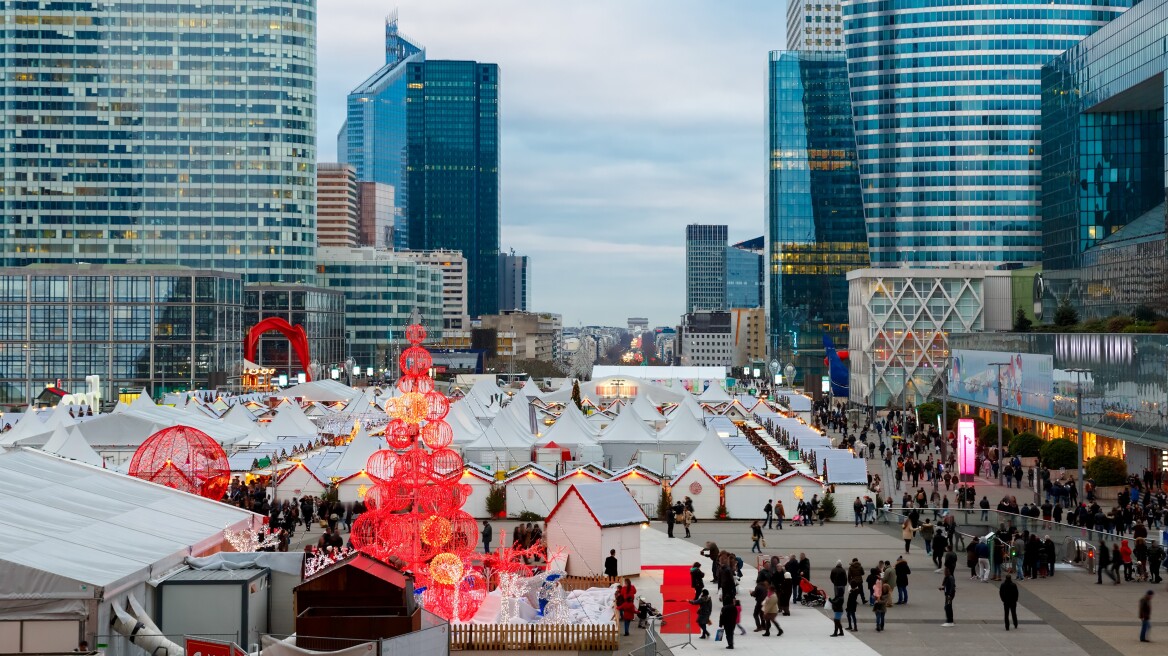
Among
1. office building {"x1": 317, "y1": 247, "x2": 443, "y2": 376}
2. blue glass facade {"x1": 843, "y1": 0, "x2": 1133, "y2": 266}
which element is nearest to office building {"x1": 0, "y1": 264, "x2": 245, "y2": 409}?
office building {"x1": 317, "y1": 247, "x2": 443, "y2": 376}

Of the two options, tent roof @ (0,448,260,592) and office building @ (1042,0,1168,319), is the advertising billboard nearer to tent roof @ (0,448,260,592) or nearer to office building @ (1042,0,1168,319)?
office building @ (1042,0,1168,319)

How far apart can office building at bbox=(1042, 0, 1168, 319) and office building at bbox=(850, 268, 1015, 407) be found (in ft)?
19.9

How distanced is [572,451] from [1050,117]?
84.8m

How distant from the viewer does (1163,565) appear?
31094 millimetres

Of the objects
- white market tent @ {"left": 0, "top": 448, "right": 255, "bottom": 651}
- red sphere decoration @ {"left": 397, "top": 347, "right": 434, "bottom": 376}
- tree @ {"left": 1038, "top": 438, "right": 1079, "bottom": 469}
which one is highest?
red sphere decoration @ {"left": 397, "top": 347, "right": 434, "bottom": 376}

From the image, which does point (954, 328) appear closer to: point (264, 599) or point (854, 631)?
point (854, 631)

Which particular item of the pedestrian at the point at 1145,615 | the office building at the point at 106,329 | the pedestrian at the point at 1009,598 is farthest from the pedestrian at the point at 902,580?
the office building at the point at 106,329

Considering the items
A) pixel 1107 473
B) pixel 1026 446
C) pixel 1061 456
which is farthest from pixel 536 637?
pixel 1026 446

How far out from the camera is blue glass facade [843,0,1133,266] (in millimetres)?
Answer: 148500

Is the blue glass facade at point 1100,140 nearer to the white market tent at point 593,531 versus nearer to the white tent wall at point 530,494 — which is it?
the white tent wall at point 530,494

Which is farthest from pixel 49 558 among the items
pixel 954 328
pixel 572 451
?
pixel 954 328

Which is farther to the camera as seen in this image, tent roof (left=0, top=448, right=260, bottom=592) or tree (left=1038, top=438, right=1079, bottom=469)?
tree (left=1038, top=438, right=1079, bottom=469)

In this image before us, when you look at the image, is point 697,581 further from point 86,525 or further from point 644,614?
point 86,525

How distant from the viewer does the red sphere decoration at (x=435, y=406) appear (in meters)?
26.9
